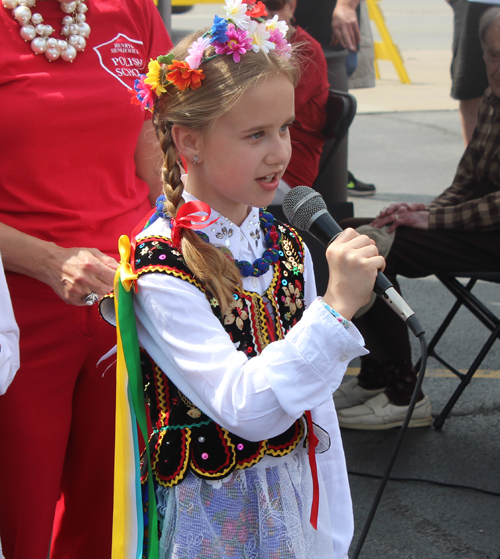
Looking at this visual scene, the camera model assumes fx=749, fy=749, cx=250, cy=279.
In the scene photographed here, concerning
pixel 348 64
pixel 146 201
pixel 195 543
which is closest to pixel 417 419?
pixel 146 201

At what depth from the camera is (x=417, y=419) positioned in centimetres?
343

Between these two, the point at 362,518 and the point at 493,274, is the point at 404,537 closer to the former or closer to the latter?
the point at 362,518

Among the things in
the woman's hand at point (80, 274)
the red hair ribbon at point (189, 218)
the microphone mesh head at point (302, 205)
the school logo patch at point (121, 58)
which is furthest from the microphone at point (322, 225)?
the school logo patch at point (121, 58)

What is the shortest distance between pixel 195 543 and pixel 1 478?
62cm

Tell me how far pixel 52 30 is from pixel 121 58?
0.62 ft

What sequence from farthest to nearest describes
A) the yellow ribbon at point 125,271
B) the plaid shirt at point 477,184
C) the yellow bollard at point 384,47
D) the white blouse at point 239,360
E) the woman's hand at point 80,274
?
the yellow bollard at point 384,47 < the plaid shirt at point 477,184 < the woman's hand at point 80,274 < the yellow ribbon at point 125,271 < the white blouse at point 239,360

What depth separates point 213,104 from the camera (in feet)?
4.79

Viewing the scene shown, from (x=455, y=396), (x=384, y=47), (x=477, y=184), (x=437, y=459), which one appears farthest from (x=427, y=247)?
(x=384, y=47)

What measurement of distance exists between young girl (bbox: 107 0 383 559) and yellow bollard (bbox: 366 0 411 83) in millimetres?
11576

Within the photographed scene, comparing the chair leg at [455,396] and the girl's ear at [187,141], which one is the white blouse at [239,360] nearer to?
the girl's ear at [187,141]

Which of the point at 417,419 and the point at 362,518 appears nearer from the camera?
the point at 362,518

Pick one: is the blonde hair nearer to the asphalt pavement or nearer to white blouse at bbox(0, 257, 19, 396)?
white blouse at bbox(0, 257, 19, 396)

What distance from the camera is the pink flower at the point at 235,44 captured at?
1472 mm

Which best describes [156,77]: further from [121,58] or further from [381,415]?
[381,415]
